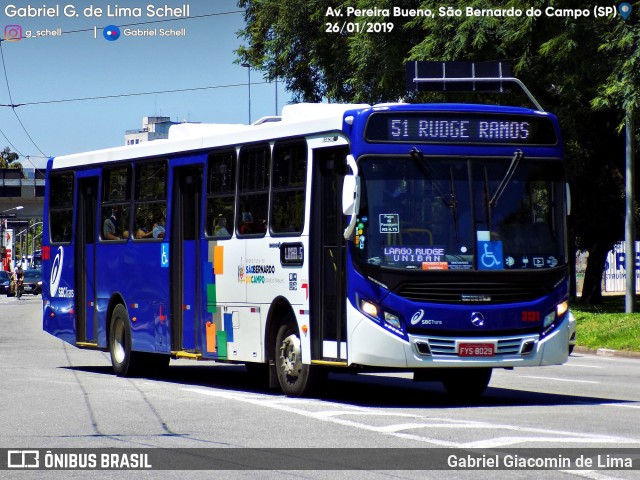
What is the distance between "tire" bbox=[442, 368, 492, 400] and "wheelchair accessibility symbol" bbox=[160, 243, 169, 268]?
186 inches

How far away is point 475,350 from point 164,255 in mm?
6129

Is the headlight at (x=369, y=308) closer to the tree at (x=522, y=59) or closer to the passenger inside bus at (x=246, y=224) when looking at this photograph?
the passenger inside bus at (x=246, y=224)

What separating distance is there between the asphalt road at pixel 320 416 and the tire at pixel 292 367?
184 mm

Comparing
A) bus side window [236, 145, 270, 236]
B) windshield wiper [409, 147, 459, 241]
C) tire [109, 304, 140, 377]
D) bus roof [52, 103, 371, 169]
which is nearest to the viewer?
windshield wiper [409, 147, 459, 241]

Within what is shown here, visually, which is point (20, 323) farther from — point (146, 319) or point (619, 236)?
point (146, 319)

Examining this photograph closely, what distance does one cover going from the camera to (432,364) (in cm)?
1460

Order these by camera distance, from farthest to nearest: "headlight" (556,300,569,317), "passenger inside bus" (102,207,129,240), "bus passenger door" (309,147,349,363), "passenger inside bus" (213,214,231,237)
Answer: "passenger inside bus" (102,207,129,240) < "passenger inside bus" (213,214,231,237) < "headlight" (556,300,569,317) < "bus passenger door" (309,147,349,363)

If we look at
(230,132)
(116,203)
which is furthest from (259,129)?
(116,203)

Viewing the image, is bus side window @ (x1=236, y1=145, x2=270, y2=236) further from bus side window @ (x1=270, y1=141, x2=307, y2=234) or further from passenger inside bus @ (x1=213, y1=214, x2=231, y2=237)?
passenger inside bus @ (x1=213, y1=214, x2=231, y2=237)

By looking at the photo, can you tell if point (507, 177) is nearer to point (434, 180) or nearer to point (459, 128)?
point (459, 128)

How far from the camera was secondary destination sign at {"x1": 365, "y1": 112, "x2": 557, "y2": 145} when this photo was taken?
15.0 m

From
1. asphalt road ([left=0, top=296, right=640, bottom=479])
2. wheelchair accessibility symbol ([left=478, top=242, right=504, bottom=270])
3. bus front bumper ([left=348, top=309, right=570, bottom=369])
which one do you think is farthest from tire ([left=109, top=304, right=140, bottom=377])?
wheelchair accessibility symbol ([left=478, top=242, right=504, bottom=270])

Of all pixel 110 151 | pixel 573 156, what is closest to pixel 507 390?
pixel 110 151

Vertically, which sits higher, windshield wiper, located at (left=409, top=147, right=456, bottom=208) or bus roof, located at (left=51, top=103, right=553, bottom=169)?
bus roof, located at (left=51, top=103, right=553, bottom=169)
